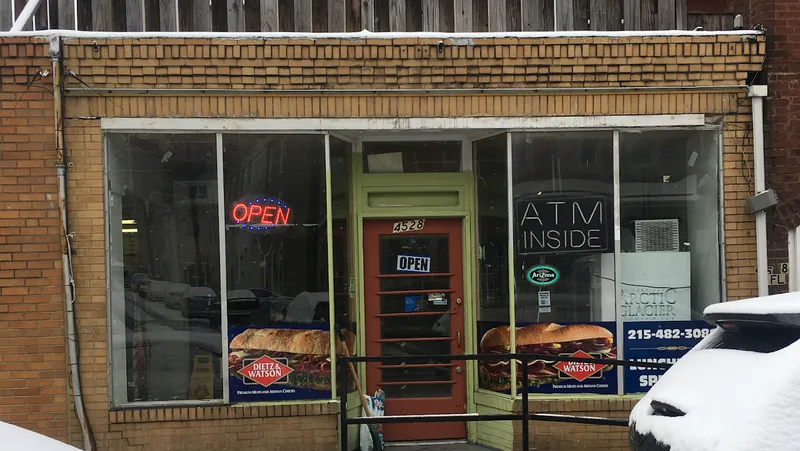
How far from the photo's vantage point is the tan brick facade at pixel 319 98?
7.09m

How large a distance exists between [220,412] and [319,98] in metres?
2.99

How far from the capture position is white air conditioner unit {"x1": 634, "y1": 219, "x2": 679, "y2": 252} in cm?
768

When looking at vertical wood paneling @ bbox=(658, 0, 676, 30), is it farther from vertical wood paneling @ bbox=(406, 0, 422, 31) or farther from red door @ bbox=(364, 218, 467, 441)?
red door @ bbox=(364, 218, 467, 441)

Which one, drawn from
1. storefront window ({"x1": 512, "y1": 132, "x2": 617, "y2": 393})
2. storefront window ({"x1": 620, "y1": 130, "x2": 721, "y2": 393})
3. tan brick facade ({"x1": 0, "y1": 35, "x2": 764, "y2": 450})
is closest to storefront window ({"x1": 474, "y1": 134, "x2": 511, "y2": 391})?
storefront window ({"x1": 512, "y1": 132, "x2": 617, "y2": 393})

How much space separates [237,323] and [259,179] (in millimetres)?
1354

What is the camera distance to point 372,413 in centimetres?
764

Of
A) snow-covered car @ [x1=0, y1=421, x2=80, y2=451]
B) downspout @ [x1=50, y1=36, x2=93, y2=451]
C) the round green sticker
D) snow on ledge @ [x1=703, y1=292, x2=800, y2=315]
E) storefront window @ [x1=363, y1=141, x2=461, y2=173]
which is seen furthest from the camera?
storefront window @ [x1=363, y1=141, x2=461, y2=173]

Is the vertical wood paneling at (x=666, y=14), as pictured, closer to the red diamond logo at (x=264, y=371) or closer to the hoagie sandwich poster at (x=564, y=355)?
the hoagie sandwich poster at (x=564, y=355)

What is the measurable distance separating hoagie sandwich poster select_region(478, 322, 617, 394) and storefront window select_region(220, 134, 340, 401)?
1821mm

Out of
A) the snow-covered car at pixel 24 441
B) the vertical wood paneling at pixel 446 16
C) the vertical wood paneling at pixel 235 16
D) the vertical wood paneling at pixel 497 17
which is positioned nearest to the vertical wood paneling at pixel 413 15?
the vertical wood paneling at pixel 446 16

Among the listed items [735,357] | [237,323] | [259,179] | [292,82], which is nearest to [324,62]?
[292,82]

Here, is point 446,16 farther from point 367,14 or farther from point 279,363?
point 279,363

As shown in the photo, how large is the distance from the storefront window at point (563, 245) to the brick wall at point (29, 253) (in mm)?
4229

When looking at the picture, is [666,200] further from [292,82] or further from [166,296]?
[166,296]
